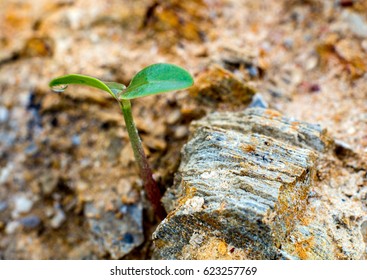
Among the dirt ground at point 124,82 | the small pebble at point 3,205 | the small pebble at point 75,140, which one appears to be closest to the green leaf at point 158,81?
the dirt ground at point 124,82

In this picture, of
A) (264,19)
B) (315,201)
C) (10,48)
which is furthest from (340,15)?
(10,48)

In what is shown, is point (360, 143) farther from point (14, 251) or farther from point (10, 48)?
point (10, 48)

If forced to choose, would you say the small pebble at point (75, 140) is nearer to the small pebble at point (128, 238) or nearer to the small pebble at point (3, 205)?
the small pebble at point (3, 205)

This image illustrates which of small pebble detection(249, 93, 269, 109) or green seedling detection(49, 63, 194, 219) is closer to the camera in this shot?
green seedling detection(49, 63, 194, 219)

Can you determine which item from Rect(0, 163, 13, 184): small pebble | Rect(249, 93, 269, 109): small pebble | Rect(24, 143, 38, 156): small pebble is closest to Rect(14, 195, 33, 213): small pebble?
Rect(0, 163, 13, 184): small pebble

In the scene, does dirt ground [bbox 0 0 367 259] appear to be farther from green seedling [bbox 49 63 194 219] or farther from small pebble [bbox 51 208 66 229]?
green seedling [bbox 49 63 194 219]
